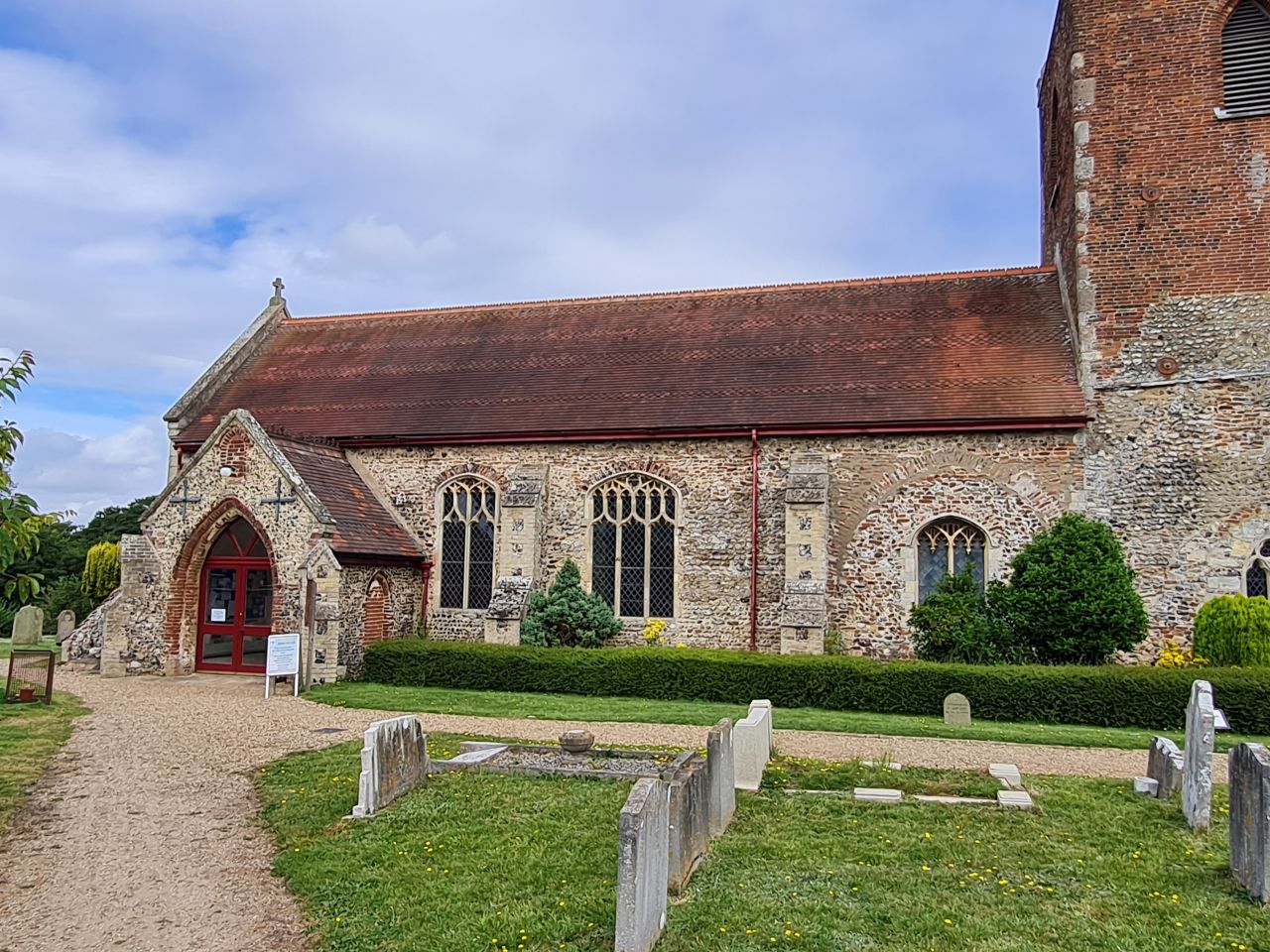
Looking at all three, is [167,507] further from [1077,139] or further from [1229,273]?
[1229,273]

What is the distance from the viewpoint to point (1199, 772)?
8477 millimetres

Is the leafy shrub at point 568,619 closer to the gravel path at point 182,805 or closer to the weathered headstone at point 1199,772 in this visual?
the gravel path at point 182,805

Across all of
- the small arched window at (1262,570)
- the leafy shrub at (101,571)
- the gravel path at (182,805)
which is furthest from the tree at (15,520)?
the leafy shrub at (101,571)

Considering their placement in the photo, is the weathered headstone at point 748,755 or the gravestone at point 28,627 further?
the gravestone at point 28,627

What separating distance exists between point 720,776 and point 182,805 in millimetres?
5305

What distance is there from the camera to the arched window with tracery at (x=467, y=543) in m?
20.9

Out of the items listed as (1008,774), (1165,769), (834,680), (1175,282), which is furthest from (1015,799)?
(1175,282)

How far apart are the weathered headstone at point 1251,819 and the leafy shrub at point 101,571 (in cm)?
2794

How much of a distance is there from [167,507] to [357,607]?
4681 millimetres

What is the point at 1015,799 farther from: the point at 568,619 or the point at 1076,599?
the point at 568,619

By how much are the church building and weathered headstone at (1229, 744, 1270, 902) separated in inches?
402

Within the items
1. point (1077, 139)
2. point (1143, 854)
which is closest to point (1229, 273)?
point (1077, 139)

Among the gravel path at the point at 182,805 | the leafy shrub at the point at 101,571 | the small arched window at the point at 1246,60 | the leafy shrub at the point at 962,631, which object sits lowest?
the gravel path at the point at 182,805

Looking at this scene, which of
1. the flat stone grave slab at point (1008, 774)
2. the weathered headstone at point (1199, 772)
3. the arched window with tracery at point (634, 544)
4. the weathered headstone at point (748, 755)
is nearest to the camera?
the weathered headstone at point (1199, 772)
